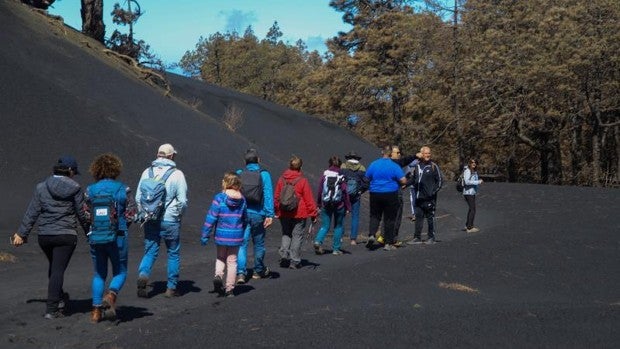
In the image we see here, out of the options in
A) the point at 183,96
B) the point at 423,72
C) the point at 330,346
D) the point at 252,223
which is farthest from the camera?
the point at 423,72

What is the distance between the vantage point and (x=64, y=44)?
87.2 feet

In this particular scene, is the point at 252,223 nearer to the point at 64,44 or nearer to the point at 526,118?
the point at 64,44

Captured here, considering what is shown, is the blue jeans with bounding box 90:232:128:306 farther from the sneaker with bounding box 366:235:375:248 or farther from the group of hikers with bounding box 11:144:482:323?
the sneaker with bounding box 366:235:375:248

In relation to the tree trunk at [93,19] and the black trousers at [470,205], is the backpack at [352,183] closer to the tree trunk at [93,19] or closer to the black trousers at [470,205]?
the black trousers at [470,205]

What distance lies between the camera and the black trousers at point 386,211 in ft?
45.3

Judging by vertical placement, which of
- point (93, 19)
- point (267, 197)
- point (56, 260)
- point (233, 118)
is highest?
point (93, 19)

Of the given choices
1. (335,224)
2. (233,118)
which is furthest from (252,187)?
(233,118)

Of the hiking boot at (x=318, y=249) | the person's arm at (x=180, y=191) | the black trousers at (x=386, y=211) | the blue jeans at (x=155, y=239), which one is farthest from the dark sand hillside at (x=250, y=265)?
the person's arm at (x=180, y=191)

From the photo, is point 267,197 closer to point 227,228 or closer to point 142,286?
point 227,228

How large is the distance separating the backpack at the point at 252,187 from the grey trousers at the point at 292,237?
1316mm

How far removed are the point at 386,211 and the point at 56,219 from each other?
285 inches

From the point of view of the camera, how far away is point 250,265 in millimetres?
12383

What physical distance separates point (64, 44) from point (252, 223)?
18.8 m

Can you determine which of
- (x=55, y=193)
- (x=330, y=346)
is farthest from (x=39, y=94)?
(x=330, y=346)
